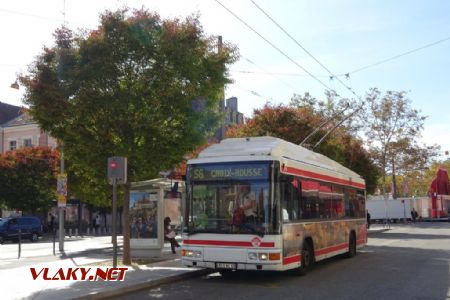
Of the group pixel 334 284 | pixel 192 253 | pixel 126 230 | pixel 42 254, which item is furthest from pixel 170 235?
pixel 334 284

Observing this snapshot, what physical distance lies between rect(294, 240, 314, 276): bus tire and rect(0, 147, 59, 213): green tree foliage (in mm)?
35808

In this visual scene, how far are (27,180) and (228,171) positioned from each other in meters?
38.9

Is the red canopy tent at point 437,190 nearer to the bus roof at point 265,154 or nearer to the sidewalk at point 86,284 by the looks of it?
the bus roof at point 265,154

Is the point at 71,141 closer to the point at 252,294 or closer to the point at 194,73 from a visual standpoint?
the point at 194,73

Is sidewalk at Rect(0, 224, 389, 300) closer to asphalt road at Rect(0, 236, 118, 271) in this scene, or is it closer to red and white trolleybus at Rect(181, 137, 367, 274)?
red and white trolleybus at Rect(181, 137, 367, 274)

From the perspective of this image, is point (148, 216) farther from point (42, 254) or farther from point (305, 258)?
point (42, 254)

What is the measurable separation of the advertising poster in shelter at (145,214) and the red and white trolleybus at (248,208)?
17.9ft

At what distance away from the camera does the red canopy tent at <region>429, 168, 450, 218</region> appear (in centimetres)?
6128

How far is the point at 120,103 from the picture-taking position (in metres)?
15.5

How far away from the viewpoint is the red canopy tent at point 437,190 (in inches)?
2413

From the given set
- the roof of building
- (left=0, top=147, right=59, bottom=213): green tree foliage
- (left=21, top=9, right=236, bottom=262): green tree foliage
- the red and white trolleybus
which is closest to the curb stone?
the red and white trolleybus

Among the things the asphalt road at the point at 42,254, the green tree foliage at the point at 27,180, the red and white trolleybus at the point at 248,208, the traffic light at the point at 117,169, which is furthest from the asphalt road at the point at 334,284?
the green tree foliage at the point at 27,180

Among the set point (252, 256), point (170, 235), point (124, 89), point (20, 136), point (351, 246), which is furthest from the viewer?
point (20, 136)

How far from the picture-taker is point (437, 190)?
61469 mm
